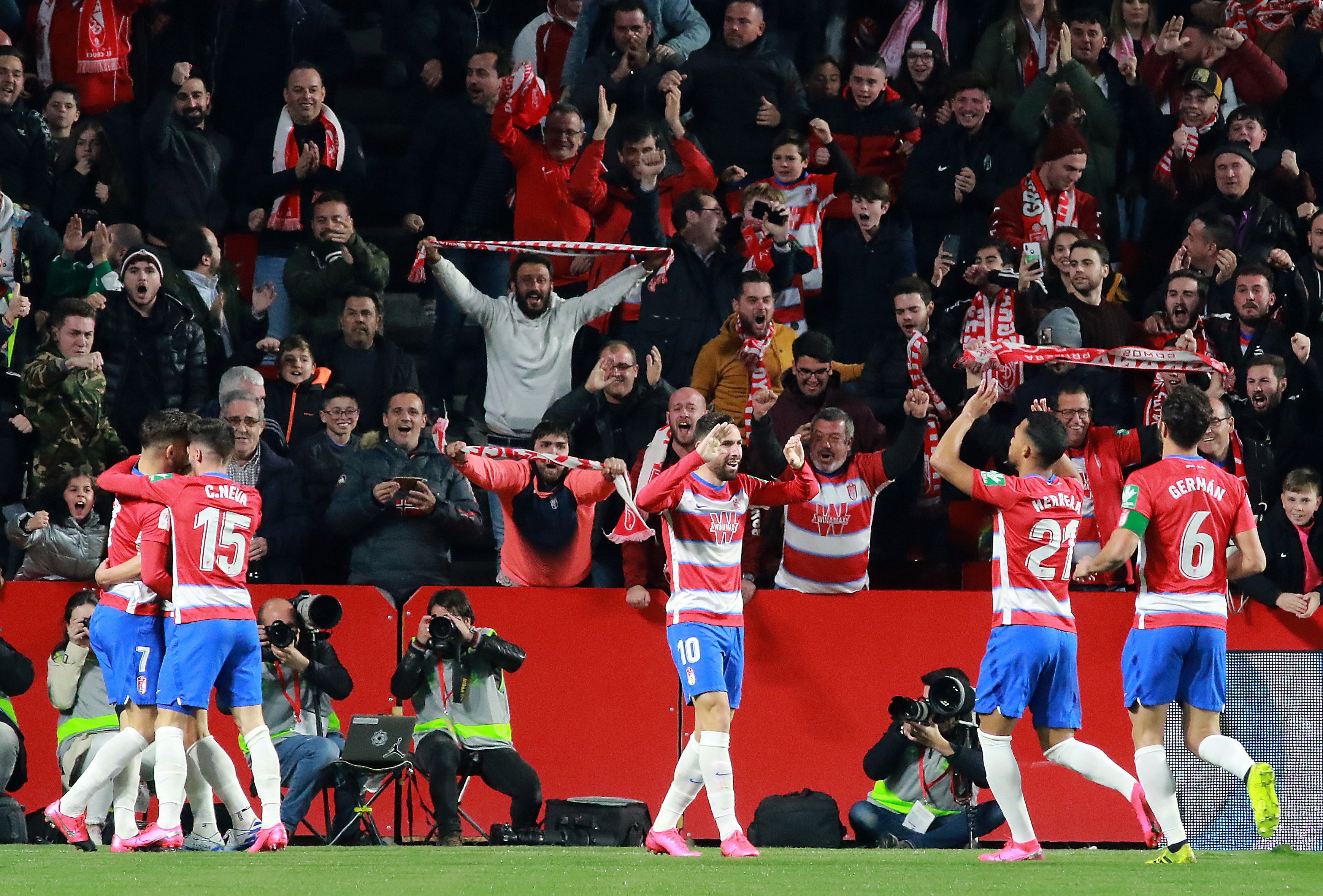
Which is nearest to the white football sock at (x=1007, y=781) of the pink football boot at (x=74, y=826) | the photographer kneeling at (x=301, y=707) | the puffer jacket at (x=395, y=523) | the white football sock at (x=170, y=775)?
the white football sock at (x=170, y=775)

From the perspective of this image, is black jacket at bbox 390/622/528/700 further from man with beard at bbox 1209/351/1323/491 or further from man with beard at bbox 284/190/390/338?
man with beard at bbox 1209/351/1323/491

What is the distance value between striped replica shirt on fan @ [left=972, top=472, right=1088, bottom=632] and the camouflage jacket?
235 inches

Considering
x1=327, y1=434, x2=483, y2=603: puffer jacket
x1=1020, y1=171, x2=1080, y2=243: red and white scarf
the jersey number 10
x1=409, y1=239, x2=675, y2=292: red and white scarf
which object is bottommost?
x1=327, y1=434, x2=483, y2=603: puffer jacket

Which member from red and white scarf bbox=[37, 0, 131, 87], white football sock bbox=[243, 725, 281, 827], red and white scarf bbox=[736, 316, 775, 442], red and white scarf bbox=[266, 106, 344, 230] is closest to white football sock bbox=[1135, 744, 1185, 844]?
white football sock bbox=[243, 725, 281, 827]

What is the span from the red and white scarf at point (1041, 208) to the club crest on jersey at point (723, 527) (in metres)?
5.32

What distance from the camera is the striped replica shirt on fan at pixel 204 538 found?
339 inches

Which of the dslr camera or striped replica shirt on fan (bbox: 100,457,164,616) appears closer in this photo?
striped replica shirt on fan (bbox: 100,457,164,616)

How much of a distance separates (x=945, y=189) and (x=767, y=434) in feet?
10.2

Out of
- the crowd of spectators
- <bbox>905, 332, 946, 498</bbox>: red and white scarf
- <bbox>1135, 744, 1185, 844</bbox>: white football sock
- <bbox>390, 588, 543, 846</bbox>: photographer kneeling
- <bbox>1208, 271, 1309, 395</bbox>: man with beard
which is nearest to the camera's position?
<bbox>1135, 744, 1185, 844</bbox>: white football sock

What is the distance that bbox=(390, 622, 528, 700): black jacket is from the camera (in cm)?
1045

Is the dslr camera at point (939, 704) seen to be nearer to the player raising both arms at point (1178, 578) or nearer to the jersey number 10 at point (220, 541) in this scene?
the player raising both arms at point (1178, 578)

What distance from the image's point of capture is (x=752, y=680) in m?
11.0

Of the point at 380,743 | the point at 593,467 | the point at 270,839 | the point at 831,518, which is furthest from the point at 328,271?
the point at 270,839

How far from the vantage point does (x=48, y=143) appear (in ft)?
43.8
